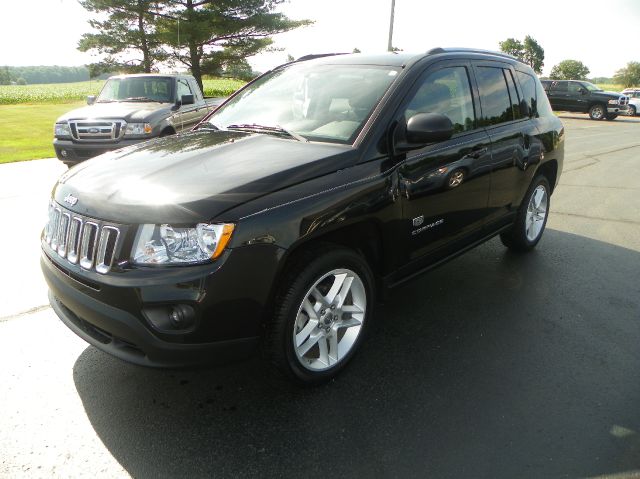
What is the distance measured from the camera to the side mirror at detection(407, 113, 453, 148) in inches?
112

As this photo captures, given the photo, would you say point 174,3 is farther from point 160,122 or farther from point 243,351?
point 243,351

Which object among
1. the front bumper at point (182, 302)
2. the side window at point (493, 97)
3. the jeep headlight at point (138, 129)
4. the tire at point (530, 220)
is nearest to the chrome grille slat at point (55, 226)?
the front bumper at point (182, 302)

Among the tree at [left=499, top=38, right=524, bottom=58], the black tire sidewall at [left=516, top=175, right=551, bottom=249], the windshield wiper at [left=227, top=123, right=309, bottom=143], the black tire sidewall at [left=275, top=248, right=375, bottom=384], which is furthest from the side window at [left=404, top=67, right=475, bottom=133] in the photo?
the tree at [left=499, top=38, right=524, bottom=58]

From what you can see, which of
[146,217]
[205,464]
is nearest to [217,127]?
[146,217]

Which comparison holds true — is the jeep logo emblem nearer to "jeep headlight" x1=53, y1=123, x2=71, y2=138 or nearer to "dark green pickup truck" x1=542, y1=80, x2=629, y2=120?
"jeep headlight" x1=53, y1=123, x2=71, y2=138

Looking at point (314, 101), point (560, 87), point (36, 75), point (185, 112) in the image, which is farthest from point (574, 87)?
point (36, 75)

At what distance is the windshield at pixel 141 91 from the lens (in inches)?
377

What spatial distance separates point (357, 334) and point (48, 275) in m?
1.78

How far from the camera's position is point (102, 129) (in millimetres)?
8430

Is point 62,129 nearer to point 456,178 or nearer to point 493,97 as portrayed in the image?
point 493,97

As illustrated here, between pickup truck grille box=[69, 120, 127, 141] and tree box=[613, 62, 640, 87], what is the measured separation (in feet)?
386

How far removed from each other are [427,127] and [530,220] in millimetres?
2677

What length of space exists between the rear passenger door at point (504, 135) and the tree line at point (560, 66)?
81035 millimetres

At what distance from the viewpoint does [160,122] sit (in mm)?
8711
